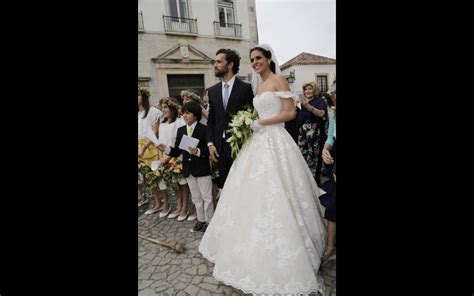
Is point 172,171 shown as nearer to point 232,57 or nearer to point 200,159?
point 200,159

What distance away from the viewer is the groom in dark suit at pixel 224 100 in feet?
7.11

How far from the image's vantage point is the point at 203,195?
8.71ft

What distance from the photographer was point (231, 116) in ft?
7.15

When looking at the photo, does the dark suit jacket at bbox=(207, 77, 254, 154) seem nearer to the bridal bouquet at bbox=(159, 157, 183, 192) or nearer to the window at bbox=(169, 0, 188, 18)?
the bridal bouquet at bbox=(159, 157, 183, 192)

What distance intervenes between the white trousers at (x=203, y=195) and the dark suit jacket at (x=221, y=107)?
52cm

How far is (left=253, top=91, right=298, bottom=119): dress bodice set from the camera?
180 cm

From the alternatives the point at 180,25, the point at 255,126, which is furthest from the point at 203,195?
the point at 180,25

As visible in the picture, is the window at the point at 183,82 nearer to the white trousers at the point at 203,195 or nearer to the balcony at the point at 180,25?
the balcony at the point at 180,25

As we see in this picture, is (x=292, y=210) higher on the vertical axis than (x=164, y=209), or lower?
higher

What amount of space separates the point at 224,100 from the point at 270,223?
1261 mm

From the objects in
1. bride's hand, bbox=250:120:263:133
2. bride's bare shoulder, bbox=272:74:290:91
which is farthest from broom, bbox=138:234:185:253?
bride's bare shoulder, bbox=272:74:290:91
